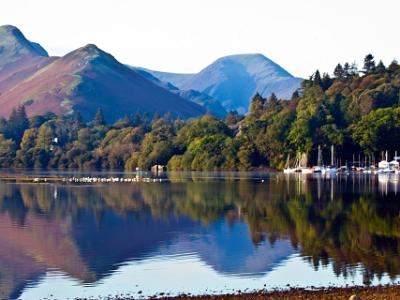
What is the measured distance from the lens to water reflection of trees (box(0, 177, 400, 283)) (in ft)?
104

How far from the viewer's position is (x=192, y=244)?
35.3 m

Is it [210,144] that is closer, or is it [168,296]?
[168,296]

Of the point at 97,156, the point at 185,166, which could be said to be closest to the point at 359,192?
the point at 185,166

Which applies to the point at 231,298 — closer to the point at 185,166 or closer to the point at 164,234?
the point at 164,234

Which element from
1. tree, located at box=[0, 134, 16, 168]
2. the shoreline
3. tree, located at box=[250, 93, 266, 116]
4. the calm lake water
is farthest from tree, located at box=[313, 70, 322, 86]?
the shoreline

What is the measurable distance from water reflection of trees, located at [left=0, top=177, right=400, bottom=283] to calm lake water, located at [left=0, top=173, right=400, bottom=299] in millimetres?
80

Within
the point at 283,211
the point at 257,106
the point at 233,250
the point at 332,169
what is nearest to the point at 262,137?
the point at 332,169

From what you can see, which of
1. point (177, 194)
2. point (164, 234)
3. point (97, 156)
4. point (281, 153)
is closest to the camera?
point (164, 234)

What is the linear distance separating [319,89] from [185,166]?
1558 inches

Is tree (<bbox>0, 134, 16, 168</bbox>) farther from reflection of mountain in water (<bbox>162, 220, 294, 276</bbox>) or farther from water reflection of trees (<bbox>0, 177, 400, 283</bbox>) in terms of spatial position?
reflection of mountain in water (<bbox>162, 220, 294, 276</bbox>)

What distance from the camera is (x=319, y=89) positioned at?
169 meters

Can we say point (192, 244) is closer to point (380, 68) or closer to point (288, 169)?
point (288, 169)

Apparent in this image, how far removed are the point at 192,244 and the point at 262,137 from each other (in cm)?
11219

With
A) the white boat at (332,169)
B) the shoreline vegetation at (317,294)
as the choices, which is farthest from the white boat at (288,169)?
the shoreline vegetation at (317,294)
